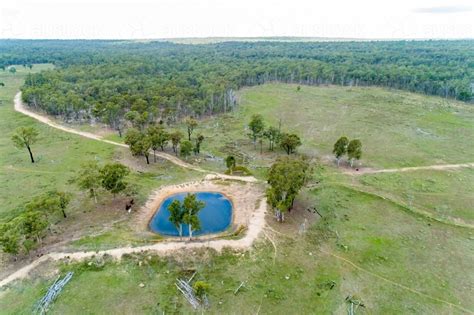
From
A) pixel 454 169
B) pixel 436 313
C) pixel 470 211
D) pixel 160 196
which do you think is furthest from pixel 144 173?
pixel 454 169

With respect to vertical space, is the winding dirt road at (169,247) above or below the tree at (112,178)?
below

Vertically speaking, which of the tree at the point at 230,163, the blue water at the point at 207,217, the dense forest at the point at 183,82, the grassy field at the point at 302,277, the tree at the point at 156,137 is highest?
the dense forest at the point at 183,82

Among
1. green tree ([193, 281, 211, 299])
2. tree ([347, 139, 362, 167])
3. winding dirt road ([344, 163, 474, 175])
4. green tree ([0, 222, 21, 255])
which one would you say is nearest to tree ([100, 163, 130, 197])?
green tree ([0, 222, 21, 255])

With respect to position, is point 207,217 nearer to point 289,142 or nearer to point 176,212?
point 176,212

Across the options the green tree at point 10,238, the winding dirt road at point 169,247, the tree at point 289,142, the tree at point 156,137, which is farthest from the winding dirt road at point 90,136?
the green tree at point 10,238

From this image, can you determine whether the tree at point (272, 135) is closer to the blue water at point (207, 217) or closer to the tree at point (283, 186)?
the blue water at point (207, 217)

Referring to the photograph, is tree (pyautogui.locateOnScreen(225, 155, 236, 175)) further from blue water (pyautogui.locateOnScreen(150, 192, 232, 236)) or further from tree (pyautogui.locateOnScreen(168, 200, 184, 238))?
tree (pyautogui.locateOnScreen(168, 200, 184, 238))

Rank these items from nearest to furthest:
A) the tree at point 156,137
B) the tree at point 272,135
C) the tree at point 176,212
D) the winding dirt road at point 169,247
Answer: the winding dirt road at point 169,247, the tree at point 176,212, the tree at point 156,137, the tree at point 272,135

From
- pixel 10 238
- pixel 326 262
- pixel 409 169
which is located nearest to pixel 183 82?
pixel 409 169
